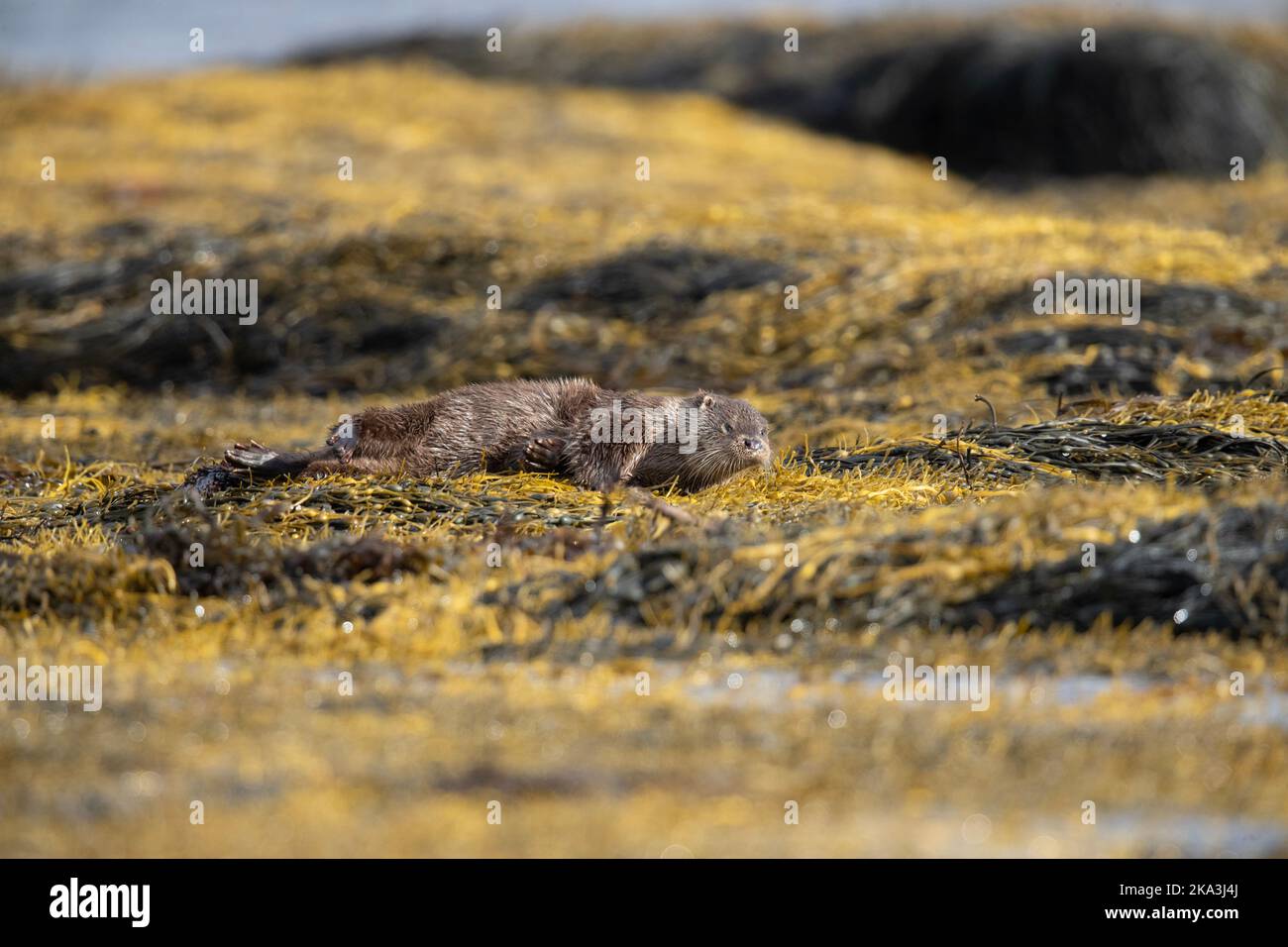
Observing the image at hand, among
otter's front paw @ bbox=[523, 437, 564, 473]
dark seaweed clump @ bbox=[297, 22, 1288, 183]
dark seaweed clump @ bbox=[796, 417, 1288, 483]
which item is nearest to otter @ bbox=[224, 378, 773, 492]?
otter's front paw @ bbox=[523, 437, 564, 473]

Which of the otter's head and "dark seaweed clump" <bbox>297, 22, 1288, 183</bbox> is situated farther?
"dark seaweed clump" <bbox>297, 22, 1288, 183</bbox>

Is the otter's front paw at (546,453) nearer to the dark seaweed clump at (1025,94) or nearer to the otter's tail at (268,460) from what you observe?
the otter's tail at (268,460)

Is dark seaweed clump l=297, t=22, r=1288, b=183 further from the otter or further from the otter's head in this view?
the otter

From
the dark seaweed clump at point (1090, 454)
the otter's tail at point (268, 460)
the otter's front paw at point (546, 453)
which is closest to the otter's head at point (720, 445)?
the dark seaweed clump at point (1090, 454)

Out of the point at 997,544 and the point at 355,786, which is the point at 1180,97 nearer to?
the point at 997,544

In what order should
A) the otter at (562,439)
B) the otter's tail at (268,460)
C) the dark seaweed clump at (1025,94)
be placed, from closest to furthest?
the otter's tail at (268,460) → the otter at (562,439) → the dark seaweed clump at (1025,94)

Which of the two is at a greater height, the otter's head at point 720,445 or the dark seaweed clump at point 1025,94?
the dark seaweed clump at point 1025,94

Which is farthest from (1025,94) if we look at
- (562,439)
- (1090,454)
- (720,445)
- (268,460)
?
(268,460)
